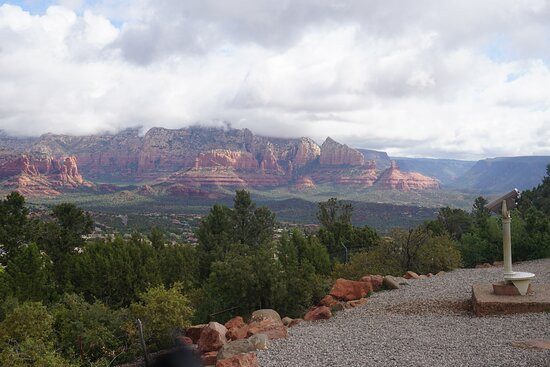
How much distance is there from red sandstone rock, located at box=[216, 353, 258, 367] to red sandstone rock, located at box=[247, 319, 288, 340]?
9.14 feet

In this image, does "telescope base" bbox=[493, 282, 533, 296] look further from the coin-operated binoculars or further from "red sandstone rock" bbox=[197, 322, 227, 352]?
"red sandstone rock" bbox=[197, 322, 227, 352]

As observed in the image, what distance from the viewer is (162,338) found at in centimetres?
1742

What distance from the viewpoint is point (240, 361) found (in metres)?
10.9

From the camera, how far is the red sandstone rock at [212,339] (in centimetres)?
1410

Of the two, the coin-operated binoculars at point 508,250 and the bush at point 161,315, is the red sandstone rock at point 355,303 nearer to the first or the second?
the coin-operated binoculars at point 508,250

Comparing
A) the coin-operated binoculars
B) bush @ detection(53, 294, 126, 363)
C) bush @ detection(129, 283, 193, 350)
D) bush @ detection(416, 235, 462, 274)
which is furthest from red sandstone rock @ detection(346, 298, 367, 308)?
bush @ detection(416, 235, 462, 274)

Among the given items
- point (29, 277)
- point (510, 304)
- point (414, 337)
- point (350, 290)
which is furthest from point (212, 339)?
point (29, 277)

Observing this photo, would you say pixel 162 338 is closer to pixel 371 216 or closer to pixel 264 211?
pixel 264 211

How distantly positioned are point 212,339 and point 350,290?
8101mm

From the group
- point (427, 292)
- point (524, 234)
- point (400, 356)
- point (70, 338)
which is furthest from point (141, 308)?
point (524, 234)

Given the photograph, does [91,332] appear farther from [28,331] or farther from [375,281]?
[375,281]

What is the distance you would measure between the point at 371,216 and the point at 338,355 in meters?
124

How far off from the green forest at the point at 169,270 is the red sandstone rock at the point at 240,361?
5.71 meters

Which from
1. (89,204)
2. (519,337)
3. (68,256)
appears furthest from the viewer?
(89,204)
